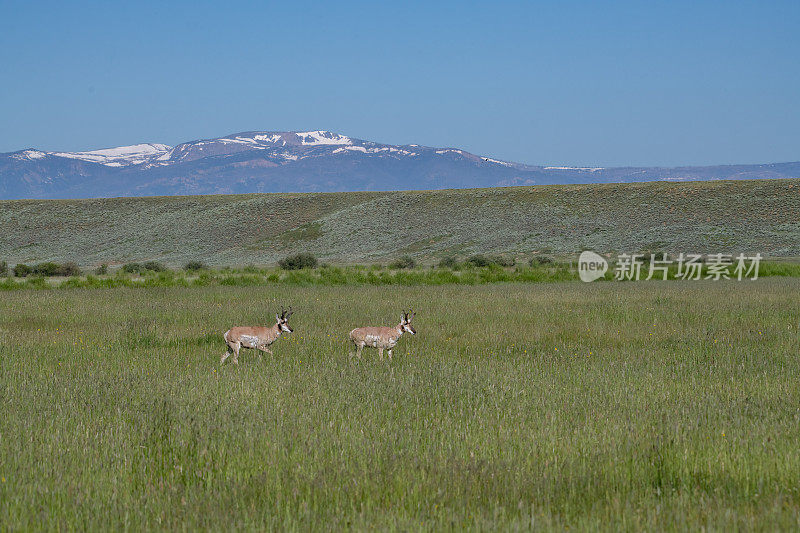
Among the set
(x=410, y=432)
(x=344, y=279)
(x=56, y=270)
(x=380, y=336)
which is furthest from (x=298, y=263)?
(x=410, y=432)

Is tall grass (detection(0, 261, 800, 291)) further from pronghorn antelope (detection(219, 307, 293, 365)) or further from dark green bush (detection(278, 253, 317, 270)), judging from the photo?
pronghorn antelope (detection(219, 307, 293, 365))

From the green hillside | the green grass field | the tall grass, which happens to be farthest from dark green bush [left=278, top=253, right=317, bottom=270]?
the green grass field

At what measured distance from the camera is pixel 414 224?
8469 centimetres

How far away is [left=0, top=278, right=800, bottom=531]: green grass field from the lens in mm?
5051

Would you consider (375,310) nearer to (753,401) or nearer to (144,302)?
(144,302)

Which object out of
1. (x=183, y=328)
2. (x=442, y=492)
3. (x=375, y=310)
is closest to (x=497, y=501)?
(x=442, y=492)

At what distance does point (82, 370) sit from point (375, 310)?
29.7ft

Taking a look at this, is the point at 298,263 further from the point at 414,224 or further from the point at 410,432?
the point at 410,432

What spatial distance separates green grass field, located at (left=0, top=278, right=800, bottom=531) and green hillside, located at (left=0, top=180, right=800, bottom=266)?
50.1m

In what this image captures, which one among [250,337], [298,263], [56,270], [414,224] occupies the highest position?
[250,337]

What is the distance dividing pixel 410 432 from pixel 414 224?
78124 mm

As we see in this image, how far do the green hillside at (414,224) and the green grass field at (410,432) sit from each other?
50125mm

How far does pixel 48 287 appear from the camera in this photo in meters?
31.0

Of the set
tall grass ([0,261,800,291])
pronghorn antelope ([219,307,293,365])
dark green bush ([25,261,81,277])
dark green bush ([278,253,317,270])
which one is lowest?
dark green bush ([25,261,81,277])
